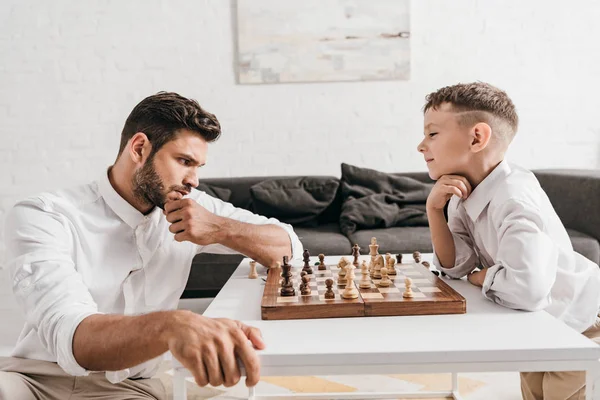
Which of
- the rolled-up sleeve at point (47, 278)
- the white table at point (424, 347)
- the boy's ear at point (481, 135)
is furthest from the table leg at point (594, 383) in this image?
the rolled-up sleeve at point (47, 278)

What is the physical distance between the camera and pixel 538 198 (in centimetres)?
135

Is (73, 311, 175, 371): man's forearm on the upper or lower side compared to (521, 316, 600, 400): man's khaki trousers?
upper

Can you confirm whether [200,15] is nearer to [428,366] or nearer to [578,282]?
[578,282]

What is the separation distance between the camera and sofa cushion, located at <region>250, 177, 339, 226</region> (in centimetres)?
329

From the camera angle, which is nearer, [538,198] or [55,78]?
[538,198]

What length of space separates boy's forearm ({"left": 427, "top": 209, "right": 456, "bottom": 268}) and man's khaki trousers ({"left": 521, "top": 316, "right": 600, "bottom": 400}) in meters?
0.37

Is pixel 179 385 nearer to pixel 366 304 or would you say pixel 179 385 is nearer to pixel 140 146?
pixel 366 304

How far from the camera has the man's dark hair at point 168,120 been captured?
4.91 feet

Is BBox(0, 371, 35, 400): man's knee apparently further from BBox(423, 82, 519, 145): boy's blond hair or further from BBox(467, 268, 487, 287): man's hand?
BBox(423, 82, 519, 145): boy's blond hair

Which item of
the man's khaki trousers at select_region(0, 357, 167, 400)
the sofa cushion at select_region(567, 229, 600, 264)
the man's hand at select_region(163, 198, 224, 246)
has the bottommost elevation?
the sofa cushion at select_region(567, 229, 600, 264)

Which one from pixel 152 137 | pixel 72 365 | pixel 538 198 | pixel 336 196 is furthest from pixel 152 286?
pixel 336 196

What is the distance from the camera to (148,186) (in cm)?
147

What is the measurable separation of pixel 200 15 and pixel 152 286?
2.73m

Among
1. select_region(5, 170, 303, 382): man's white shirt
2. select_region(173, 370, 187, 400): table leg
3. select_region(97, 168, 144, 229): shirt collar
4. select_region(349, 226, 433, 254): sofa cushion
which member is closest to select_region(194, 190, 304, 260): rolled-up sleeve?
select_region(5, 170, 303, 382): man's white shirt
